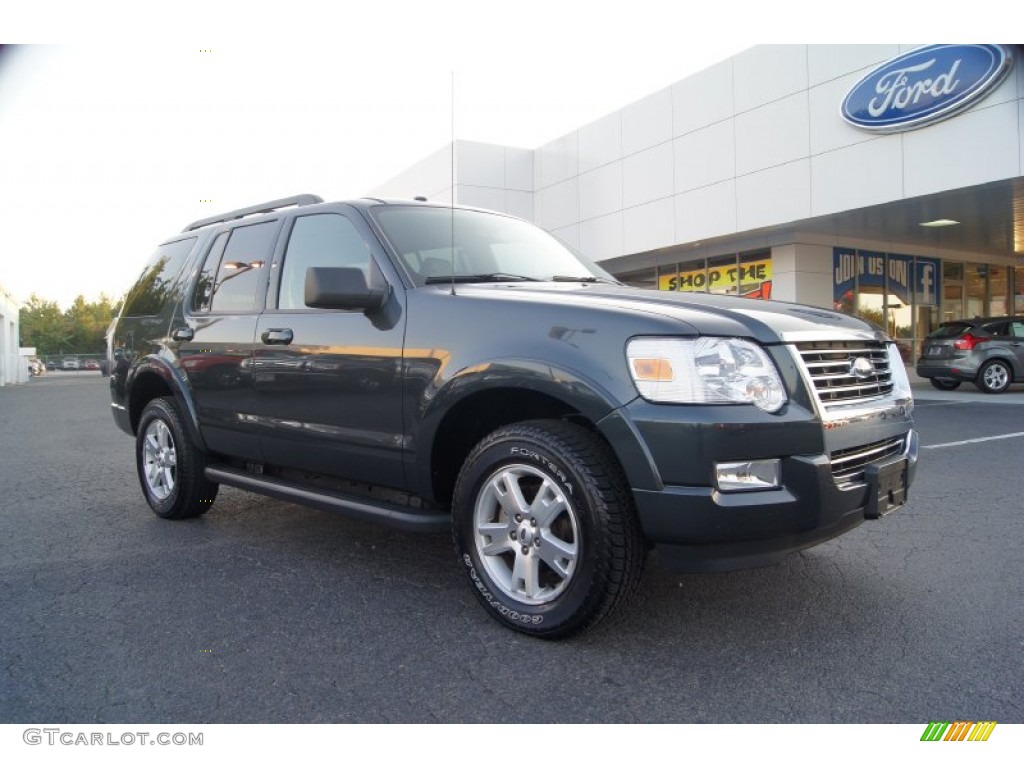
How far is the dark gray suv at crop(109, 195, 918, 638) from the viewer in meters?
2.64

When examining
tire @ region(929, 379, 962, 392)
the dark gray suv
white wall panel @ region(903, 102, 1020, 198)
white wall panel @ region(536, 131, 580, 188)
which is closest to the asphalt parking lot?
the dark gray suv

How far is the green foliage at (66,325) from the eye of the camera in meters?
89.2

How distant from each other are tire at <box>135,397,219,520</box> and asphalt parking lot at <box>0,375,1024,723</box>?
0.16 m

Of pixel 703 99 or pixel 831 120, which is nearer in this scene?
pixel 831 120

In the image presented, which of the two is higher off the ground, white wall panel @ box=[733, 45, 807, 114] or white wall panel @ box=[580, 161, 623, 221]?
white wall panel @ box=[733, 45, 807, 114]

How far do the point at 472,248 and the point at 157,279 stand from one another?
8.83 feet

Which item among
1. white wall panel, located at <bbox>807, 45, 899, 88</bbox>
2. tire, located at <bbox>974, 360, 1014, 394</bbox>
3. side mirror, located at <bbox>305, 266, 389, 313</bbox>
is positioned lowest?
tire, located at <bbox>974, 360, 1014, 394</bbox>

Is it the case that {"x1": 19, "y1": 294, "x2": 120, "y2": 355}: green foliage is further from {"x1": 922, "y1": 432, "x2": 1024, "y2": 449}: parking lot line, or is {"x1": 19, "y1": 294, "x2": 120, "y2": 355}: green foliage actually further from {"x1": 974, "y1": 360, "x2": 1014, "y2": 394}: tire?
{"x1": 922, "y1": 432, "x2": 1024, "y2": 449}: parking lot line

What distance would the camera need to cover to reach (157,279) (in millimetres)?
5402

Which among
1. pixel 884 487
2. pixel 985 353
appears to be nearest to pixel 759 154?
pixel 985 353

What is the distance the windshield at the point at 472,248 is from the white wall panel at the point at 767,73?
1411 centimetres

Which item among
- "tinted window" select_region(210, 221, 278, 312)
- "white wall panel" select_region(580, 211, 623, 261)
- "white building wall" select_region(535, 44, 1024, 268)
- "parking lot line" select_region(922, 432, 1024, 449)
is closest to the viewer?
"tinted window" select_region(210, 221, 278, 312)

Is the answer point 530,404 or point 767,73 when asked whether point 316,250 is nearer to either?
point 530,404

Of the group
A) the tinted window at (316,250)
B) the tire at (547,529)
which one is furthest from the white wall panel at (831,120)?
the tire at (547,529)
